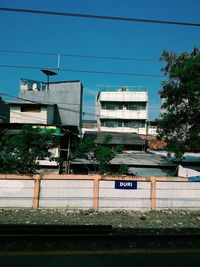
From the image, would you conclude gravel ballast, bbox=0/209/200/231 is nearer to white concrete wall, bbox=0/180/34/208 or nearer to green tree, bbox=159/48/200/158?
white concrete wall, bbox=0/180/34/208

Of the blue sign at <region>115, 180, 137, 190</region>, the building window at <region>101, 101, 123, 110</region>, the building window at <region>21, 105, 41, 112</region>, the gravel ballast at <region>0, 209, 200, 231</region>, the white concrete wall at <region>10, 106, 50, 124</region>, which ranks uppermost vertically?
the building window at <region>101, 101, 123, 110</region>

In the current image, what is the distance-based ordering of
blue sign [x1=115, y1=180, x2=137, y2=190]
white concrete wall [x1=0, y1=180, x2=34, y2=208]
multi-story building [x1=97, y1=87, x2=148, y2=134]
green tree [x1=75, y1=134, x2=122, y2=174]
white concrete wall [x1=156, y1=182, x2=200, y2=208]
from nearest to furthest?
white concrete wall [x1=0, y1=180, x2=34, y2=208] → blue sign [x1=115, y1=180, x2=137, y2=190] → white concrete wall [x1=156, y1=182, x2=200, y2=208] → green tree [x1=75, y1=134, x2=122, y2=174] → multi-story building [x1=97, y1=87, x2=148, y2=134]

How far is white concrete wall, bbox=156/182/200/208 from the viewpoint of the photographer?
61.8ft

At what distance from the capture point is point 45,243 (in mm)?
10102

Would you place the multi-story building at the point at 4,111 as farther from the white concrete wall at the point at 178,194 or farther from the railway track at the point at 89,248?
the railway track at the point at 89,248

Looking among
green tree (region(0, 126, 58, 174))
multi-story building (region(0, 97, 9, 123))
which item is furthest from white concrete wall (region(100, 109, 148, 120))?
green tree (region(0, 126, 58, 174))

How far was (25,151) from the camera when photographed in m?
21.7

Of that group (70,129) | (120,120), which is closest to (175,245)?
(70,129)

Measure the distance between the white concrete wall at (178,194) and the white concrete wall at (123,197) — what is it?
67 centimetres

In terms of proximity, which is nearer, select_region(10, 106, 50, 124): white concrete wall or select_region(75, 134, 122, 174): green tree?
select_region(75, 134, 122, 174): green tree

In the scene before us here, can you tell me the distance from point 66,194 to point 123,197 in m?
2.85

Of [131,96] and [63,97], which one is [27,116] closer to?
[63,97]

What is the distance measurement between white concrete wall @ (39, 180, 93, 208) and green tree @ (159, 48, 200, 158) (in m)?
8.36

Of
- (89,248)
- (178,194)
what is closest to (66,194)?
(178,194)
